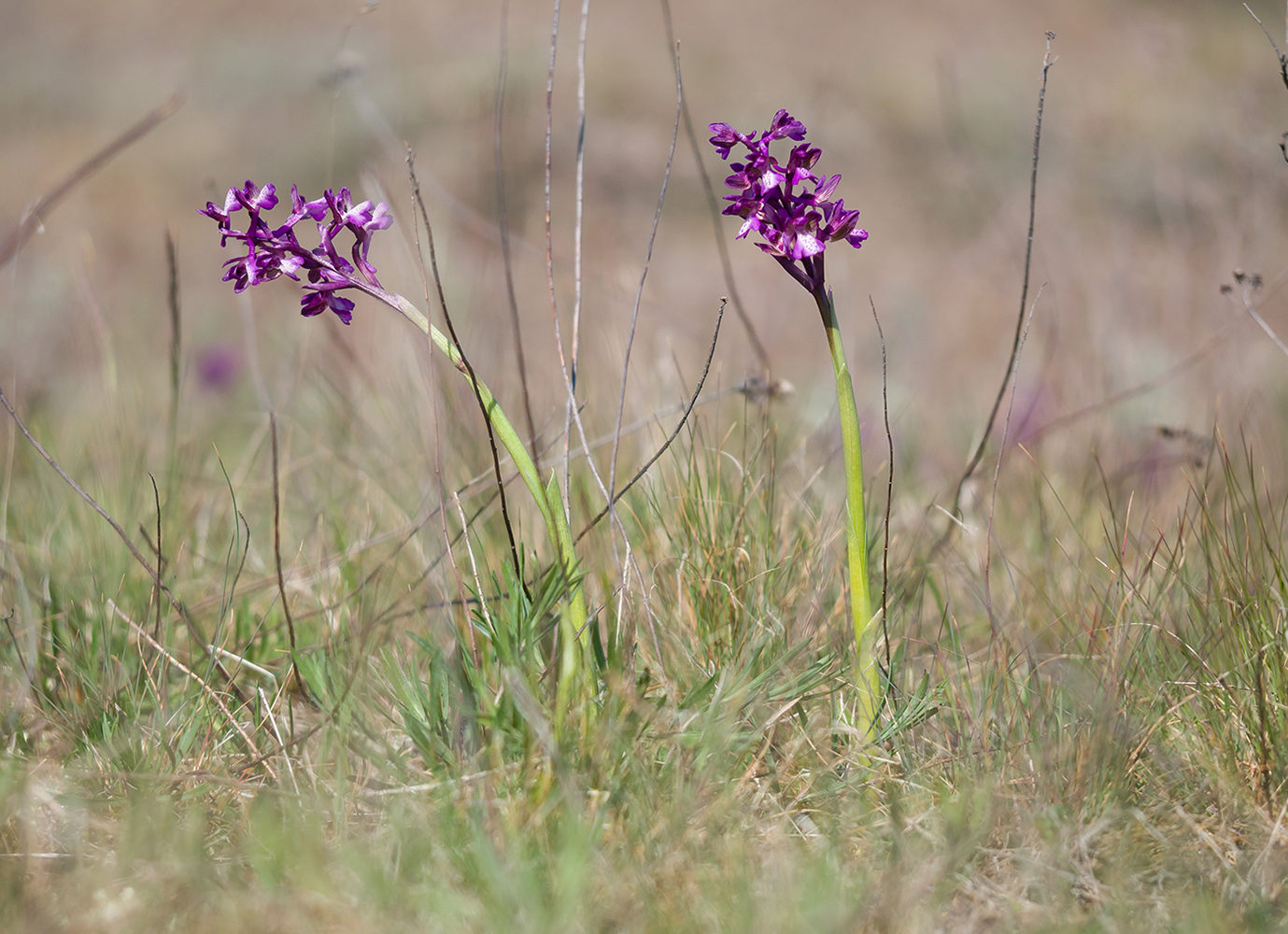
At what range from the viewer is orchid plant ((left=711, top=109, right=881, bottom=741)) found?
1.20m

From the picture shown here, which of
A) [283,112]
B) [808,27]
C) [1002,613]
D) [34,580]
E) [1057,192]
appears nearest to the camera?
[1002,613]

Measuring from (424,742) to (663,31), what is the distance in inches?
406

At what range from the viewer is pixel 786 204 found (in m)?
1.23

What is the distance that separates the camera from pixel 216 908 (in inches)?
41.9

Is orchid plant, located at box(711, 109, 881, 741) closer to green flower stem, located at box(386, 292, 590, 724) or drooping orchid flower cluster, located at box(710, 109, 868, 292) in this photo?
drooping orchid flower cluster, located at box(710, 109, 868, 292)

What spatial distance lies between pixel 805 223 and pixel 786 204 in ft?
0.14

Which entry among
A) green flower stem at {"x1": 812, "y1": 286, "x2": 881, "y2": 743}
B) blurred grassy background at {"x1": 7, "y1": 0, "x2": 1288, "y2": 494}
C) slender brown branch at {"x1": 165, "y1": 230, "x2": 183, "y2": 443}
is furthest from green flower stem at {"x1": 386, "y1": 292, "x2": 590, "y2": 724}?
slender brown branch at {"x1": 165, "y1": 230, "x2": 183, "y2": 443}

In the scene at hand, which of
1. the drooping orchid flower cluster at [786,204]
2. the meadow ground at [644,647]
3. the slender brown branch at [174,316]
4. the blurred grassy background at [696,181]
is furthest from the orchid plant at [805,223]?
the slender brown branch at [174,316]

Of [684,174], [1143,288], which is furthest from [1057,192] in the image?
[684,174]

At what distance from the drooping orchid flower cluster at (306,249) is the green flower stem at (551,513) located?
0.06 metres

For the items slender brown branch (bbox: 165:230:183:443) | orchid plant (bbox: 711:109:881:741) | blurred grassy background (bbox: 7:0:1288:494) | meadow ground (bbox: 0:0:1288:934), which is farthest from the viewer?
blurred grassy background (bbox: 7:0:1288:494)

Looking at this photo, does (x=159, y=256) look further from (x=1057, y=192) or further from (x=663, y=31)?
(x=1057, y=192)

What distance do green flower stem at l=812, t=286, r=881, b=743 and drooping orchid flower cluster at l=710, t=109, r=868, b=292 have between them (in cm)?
7

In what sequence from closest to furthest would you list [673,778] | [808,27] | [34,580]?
[673,778]
[34,580]
[808,27]
